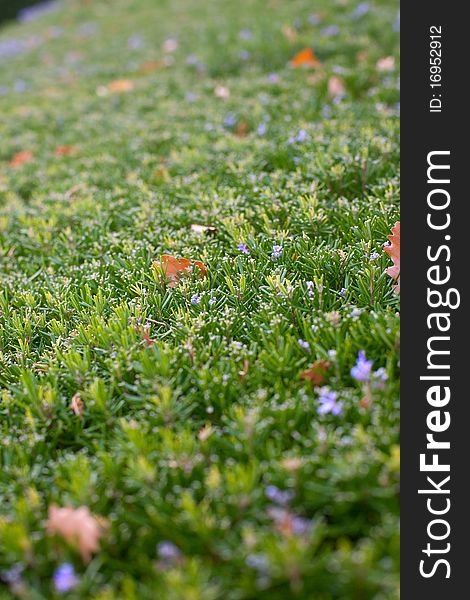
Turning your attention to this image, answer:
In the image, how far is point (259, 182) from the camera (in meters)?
3.20

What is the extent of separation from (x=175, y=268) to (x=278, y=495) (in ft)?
4.28

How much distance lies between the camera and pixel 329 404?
1.81 m

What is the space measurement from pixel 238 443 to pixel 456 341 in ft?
2.59

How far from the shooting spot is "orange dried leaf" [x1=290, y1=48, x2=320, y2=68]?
501cm

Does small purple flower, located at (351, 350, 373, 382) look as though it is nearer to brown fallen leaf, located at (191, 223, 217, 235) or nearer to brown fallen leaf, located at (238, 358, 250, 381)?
brown fallen leaf, located at (238, 358, 250, 381)

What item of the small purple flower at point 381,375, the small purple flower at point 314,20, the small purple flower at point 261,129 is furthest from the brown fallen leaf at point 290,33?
the small purple flower at point 381,375

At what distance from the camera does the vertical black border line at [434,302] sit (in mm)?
1599

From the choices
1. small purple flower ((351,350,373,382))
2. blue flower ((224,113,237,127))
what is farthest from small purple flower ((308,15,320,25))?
small purple flower ((351,350,373,382))

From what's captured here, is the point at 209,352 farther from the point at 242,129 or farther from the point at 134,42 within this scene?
the point at 134,42

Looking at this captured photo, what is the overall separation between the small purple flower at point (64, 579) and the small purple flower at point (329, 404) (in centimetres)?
83

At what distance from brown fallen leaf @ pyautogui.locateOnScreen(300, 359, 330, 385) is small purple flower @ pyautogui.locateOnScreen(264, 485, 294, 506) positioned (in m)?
0.46

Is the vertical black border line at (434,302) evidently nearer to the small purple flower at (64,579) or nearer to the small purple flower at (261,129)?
the small purple flower at (64,579)

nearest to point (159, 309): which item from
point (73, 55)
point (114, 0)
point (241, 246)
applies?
point (241, 246)

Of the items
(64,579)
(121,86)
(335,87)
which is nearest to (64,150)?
(121,86)
